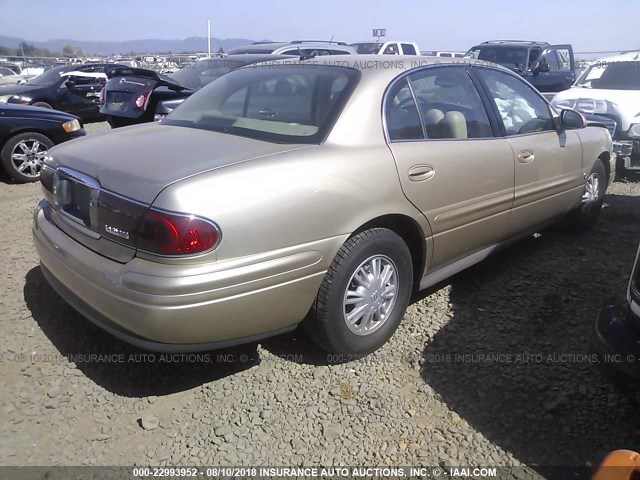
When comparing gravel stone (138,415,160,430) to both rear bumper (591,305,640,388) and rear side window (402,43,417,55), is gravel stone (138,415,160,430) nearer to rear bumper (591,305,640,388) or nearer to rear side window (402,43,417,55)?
rear bumper (591,305,640,388)

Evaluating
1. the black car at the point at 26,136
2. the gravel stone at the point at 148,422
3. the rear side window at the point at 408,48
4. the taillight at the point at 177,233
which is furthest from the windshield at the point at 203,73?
the rear side window at the point at 408,48

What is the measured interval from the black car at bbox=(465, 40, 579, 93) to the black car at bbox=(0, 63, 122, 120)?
9.02 metres

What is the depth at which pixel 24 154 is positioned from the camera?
6504mm

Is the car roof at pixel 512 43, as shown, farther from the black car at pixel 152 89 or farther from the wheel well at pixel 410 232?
the wheel well at pixel 410 232

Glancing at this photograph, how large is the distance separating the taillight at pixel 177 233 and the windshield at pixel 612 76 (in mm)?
7616

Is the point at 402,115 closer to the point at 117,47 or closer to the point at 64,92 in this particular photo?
the point at 64,92

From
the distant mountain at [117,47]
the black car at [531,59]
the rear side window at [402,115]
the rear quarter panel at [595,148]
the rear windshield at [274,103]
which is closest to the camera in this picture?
the rear windshield at [274,103]

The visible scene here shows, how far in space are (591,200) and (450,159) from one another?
223 cm

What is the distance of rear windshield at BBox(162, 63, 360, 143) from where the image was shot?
2.74 meters

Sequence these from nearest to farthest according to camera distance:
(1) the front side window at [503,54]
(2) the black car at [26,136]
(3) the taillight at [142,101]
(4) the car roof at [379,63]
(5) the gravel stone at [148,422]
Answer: (5) the gravel stone at [148,422]
(4) the car roof at [379,63]
(2) the black car at [26,136]
(3) the taillight at [142,101]
(1) the front side window at [503,54]

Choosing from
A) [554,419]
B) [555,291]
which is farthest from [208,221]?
[555,291]

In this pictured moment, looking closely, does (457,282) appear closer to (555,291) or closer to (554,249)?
(555,291)

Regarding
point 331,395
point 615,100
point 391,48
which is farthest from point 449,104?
point 391,48

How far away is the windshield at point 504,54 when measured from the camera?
13.0 metres
